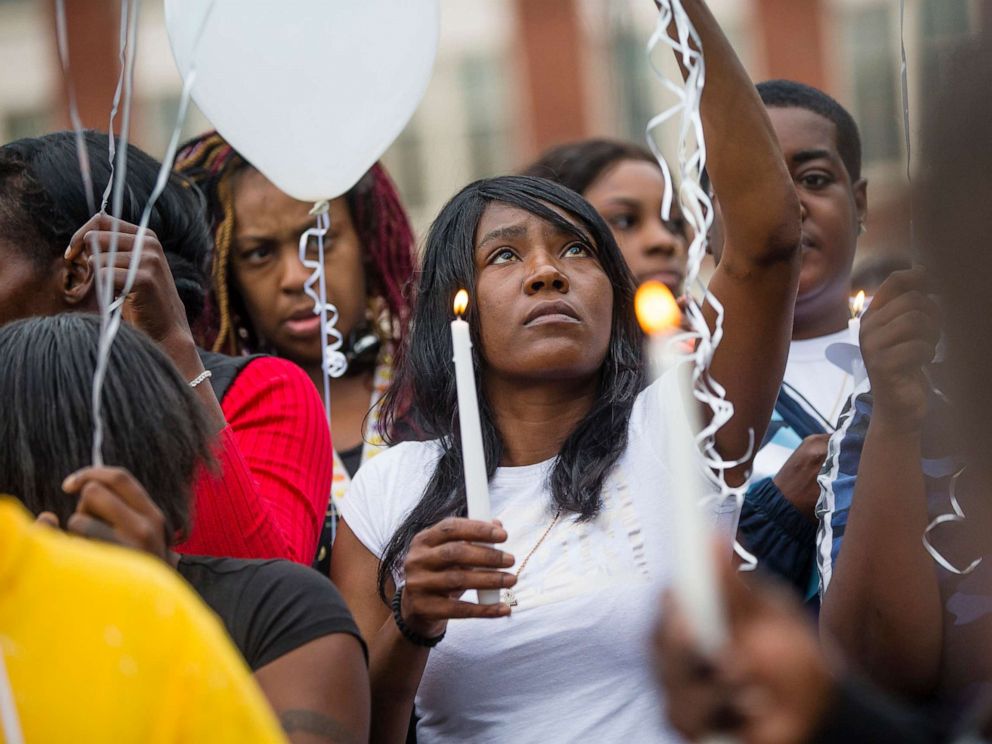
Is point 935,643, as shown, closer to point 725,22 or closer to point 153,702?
point 153,702

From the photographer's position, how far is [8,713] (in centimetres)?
123

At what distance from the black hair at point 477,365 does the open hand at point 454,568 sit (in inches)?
10.9

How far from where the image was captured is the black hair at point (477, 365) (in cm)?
209

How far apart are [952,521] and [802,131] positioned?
3.50 ft

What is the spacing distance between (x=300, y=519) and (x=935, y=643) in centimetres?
92

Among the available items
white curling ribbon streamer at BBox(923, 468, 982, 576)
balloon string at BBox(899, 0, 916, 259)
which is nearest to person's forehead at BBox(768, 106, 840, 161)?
balloon string at BBox(899, 0, 916, 259)

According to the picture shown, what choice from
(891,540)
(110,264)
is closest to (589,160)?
(891,540)

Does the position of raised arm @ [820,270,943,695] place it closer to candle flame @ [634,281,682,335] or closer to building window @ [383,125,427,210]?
candle flame @ [634,281,682,335]

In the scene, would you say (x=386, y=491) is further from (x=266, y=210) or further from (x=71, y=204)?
(x=266, y=210)

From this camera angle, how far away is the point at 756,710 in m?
1.03

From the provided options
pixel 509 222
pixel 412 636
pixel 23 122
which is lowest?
pixel 23 122

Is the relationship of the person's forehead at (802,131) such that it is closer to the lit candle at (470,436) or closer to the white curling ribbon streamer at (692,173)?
the white curling ribbon streamer at (692,173)

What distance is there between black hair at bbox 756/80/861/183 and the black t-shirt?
1.47m

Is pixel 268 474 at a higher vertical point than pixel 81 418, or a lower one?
lower
